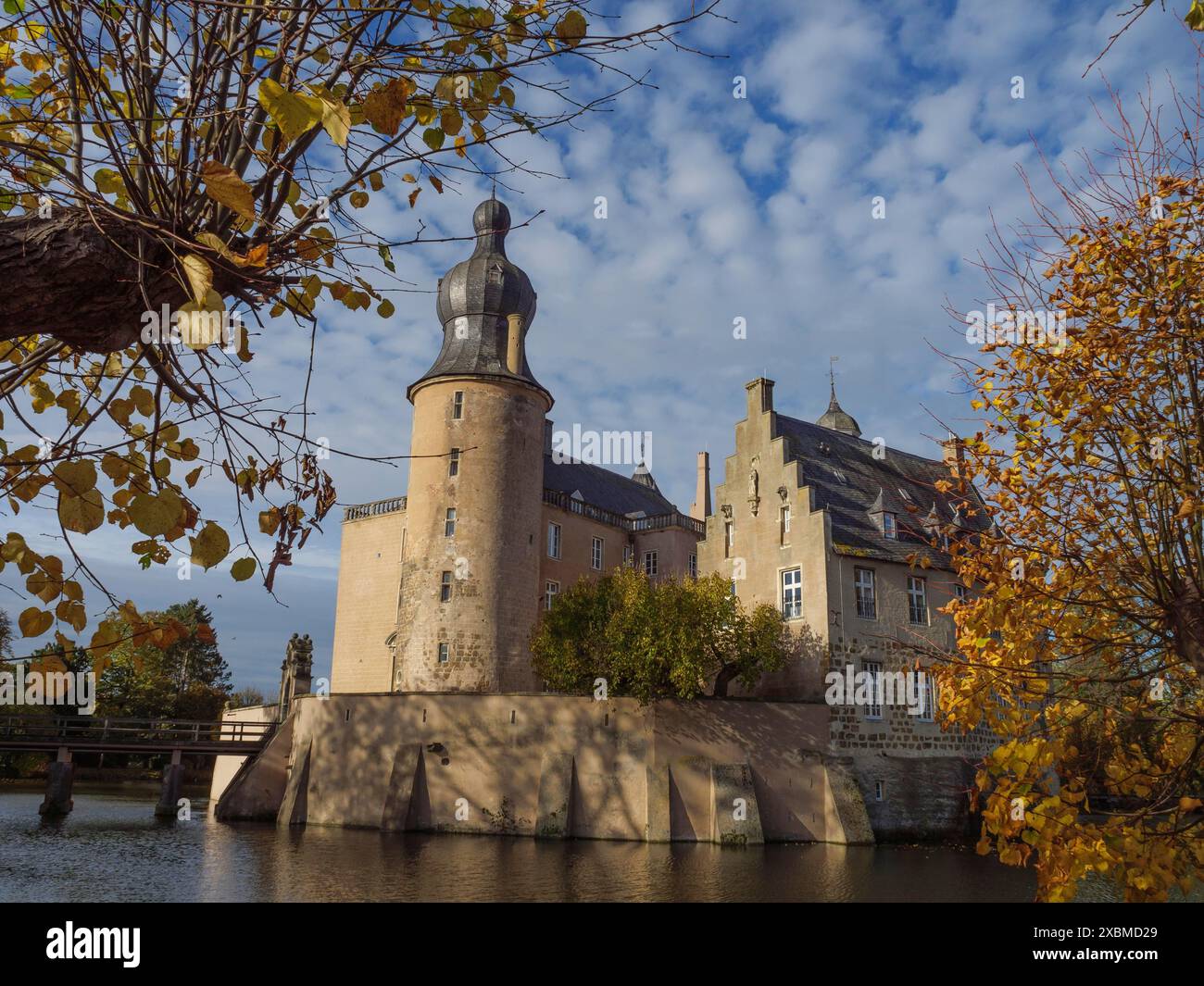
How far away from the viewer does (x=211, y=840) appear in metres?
25.9

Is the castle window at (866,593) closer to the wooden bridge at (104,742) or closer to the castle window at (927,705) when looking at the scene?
the castle window at (927,705)

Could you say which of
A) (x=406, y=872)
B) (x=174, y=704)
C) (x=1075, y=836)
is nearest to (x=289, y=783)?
(x=406, y=872)

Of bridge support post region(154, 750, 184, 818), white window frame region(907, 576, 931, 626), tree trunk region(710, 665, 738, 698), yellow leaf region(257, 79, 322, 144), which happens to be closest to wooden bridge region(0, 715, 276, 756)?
bridge support post region(154, 750, 184, 818)

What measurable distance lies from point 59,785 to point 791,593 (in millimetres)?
26869

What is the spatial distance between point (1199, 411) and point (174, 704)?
6684 cm

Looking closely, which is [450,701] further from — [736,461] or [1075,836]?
[1075,836]

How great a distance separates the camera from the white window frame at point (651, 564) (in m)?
42.0

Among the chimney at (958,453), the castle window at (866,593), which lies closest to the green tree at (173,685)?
the castle window at (866,593)

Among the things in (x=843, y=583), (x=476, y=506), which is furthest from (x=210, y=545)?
(x=476, y=506)

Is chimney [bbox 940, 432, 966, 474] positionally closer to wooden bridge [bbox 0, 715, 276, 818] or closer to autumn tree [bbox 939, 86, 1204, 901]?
autumn tree [bbox 939, 86, 1204, 901]

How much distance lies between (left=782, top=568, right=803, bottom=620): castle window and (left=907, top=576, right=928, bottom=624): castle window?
3.63 meters

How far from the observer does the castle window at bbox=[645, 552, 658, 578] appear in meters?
42.1

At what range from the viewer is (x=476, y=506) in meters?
33.8
